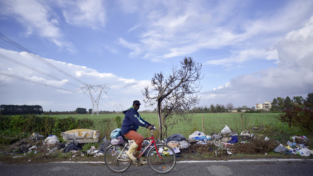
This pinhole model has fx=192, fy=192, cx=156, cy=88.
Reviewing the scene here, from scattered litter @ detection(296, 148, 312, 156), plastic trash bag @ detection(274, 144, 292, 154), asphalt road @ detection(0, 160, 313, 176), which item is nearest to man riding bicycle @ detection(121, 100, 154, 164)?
asphalt road @ detection(0, 160, 313, 176)

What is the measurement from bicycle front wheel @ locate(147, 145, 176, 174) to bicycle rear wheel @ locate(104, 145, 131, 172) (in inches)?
26.8

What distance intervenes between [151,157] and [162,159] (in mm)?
313

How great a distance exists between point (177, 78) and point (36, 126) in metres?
9.36

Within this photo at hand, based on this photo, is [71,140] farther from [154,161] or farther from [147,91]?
[154,161]

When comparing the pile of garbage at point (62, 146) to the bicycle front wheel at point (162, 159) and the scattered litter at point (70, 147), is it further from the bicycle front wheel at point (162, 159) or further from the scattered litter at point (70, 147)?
the bicycle front wheel at point (162, 159)

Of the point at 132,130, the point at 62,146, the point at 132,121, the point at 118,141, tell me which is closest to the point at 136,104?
the point at 132,121

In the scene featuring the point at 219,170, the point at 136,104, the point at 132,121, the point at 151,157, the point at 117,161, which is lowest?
the point at 219,170

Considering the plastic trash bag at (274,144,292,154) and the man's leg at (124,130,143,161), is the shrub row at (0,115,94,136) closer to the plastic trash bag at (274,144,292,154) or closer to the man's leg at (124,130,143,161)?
the man's leg at (124,130,143,161)

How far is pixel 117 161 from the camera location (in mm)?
5582

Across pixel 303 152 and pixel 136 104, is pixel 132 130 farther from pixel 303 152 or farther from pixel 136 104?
pixel 303 152

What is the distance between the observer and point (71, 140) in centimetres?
942

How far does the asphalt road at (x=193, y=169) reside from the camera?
5.20 metres

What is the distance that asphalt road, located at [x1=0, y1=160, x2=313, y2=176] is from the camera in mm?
5195

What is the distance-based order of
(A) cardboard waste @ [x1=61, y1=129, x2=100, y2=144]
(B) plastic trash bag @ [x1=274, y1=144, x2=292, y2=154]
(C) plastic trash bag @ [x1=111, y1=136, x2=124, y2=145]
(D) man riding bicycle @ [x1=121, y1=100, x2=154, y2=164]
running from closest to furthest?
(D) man riding bicycle @ [x1=121, y1=100, x2=154, y2=164] < (C) plastic trash bag @ [x1=111, y1=136, x2=124, y2=145] < (B) plastic trash bag @ [x1=274, y1=144, x2=292, y2=154] < (A) cardboard waste @ [x1=61, y1=129, x2=100, y2=144]
